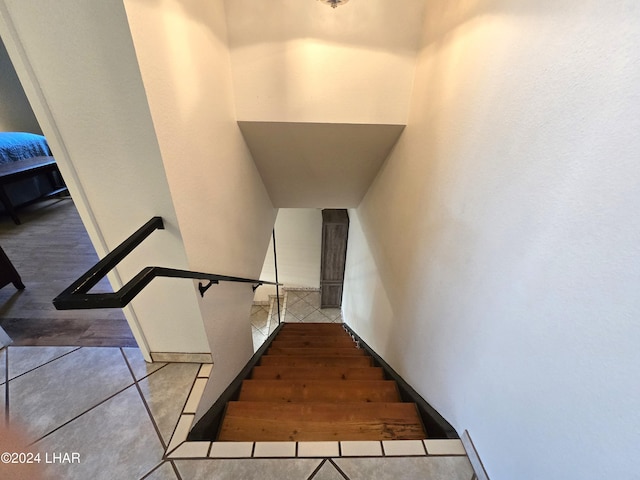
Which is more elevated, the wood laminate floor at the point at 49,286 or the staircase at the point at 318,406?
the wood laminate floor at the point at 49,286

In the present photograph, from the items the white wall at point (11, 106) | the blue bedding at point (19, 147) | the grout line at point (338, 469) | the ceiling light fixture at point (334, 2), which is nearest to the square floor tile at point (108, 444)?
the grout line at point (338, 469)

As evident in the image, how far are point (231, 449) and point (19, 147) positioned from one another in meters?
4.20

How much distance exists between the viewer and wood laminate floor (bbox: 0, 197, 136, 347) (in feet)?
4.61

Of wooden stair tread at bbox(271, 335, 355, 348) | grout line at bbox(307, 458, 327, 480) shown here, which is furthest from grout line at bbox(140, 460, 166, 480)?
wooden stair tread at bbox(271, 335, 355, 348)

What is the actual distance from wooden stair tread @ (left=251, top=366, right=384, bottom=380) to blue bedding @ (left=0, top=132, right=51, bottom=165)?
362cm

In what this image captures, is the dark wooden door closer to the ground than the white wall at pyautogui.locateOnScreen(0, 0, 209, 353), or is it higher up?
closer to the ground

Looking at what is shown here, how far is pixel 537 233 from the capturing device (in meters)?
0.65

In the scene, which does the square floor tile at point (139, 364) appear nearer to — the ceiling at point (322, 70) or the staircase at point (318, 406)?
the staircase at point (318, 406)

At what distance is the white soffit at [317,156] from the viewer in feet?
5.75

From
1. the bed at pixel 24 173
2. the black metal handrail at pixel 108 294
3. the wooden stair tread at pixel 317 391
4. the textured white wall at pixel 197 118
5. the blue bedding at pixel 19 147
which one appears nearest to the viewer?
the black metal handrail at pixel 108 294

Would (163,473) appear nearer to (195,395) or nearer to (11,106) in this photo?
(195,395)

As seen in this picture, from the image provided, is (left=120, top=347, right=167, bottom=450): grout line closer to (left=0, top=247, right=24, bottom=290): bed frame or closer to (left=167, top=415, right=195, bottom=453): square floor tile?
(left=167, top=415, right=195, bottom=453): square floor tile

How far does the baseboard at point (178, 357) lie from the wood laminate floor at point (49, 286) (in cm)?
22

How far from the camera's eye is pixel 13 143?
3.00 m
